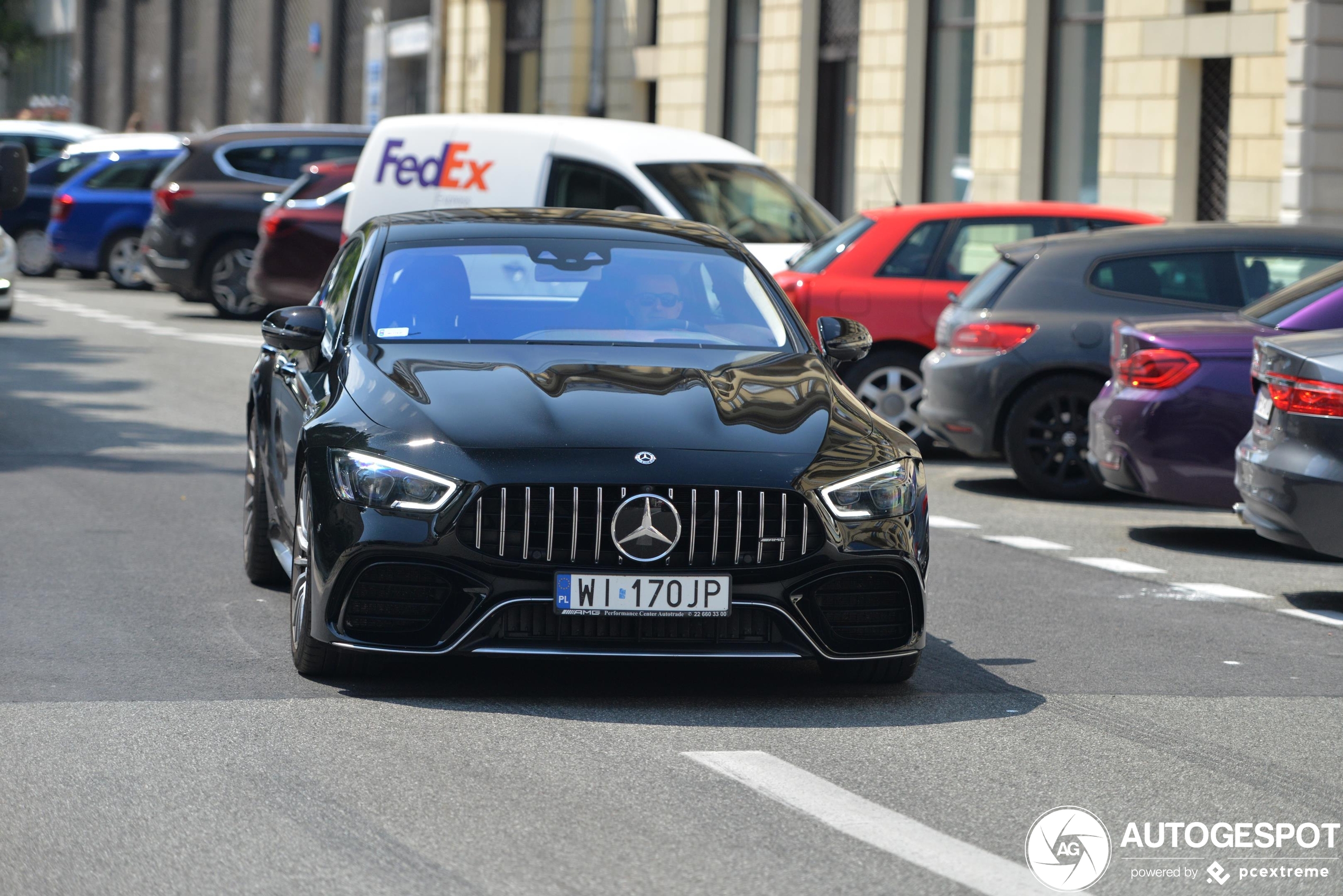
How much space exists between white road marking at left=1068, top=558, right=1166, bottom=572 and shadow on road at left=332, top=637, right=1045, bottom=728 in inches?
108

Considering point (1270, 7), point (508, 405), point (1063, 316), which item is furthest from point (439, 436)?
point (1270, 7)

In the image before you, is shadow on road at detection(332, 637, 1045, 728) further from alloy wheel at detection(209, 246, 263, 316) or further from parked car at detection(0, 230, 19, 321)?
alloy wheel at detection(209, 246, 263, 316)

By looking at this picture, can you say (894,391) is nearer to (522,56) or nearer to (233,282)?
(233,282)

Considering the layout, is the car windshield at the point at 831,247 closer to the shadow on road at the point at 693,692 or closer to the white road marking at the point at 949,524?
the white road marking at the point at 949,524

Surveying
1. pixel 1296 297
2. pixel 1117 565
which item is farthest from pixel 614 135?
pixel 1117 565

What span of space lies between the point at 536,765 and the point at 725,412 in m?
1.45

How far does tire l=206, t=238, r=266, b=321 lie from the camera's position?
2469 cm

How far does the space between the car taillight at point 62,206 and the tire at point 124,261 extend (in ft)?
2.24

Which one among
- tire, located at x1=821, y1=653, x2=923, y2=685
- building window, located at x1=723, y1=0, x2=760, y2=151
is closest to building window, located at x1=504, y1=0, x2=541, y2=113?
building window, located at x1=723, y1=0, x2=760, y2=151

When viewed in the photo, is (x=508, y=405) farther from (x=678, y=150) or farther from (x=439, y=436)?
(x=678, y=150)

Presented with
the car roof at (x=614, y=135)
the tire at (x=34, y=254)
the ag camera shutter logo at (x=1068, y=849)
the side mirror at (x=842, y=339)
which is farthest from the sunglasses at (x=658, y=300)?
the tire at (x=34, y=254)

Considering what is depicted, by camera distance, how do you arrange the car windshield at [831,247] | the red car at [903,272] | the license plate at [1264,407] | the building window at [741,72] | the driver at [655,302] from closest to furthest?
1. the driver at [655,302]
2. the license plate at [1264,407]
3. the red car at [903,272]
4. the car windshield at [831,247]
5. the building window at [741,72]

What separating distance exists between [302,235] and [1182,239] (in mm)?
11520

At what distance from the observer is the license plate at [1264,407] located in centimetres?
886
